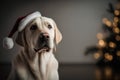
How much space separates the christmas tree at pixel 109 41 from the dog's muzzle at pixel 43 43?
1456 millimetres

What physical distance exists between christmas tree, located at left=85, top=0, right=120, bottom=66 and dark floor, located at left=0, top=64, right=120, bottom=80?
0.67 ft

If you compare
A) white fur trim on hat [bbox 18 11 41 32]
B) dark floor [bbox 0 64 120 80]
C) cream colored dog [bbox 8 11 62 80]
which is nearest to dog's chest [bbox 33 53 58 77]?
cream colored dog [bbox 8 11 62 80]

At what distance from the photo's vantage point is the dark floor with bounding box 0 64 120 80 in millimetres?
2029

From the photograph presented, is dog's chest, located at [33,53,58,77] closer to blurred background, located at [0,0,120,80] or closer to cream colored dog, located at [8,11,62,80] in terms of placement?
cream colored dog, located at [8,11,62,80]

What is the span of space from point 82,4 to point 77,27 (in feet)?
0.76

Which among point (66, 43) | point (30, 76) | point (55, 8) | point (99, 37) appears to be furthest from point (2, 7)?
point (30, 76)

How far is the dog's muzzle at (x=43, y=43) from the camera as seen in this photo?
1248mm

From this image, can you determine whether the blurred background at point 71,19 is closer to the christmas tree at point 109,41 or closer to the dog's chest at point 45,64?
the christmas tree at point 109,41

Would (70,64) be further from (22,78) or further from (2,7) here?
(22,78)

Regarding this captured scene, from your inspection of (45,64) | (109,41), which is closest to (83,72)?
(109,41)

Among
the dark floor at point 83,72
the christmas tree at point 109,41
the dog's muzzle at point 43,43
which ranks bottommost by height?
the dark floor at point 83,72

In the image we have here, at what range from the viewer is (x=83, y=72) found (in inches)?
87.4

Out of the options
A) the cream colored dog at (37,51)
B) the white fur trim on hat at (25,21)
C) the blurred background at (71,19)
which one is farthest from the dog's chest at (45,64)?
the blurred background at (71,19)

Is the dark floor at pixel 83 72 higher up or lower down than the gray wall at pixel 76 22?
lower down
